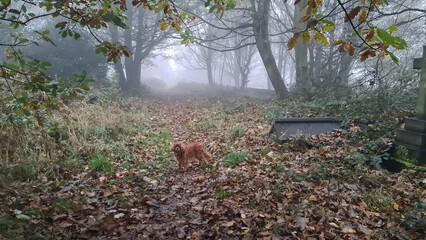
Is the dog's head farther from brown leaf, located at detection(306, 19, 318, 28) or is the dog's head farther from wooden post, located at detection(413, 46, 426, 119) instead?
wooden post, located at detection(413, 46, 426, 119)

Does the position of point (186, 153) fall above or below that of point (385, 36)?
below

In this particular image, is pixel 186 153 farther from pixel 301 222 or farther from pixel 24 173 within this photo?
pixel 301 222

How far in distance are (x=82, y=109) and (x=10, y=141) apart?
4.01 metres

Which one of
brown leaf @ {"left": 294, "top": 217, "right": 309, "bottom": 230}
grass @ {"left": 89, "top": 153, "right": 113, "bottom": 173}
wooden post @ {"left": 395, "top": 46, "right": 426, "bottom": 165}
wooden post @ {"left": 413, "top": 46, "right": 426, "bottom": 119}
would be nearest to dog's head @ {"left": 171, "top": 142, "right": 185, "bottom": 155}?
grass @ {"left": 89, "top": 153, "right": 113, "bottom": 173}

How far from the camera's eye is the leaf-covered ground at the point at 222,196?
357 cm

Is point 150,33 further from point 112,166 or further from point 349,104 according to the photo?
point 112,166

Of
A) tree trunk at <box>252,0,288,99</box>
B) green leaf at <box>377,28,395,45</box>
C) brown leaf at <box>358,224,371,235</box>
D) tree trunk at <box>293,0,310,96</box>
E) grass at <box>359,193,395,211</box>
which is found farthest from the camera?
tree trunk at <box>252,0,288,99</box>

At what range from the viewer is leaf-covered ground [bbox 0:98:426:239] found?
3.57m

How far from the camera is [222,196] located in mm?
4645

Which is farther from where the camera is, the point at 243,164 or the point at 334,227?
the point at 243,164

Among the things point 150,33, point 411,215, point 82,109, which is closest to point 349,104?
point 411,215

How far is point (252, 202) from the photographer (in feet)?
14.2

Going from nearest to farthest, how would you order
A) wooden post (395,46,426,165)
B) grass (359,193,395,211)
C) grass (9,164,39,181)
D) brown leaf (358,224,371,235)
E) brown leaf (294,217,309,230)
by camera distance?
brown leaf (358,224,371,235) → brown leaf (294,217,309,230) → grass (359,193,395,211) → grass (9,164,39,181) → wooden post (395,46,426,165)

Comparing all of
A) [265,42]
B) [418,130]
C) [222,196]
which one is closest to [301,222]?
[222,196]
